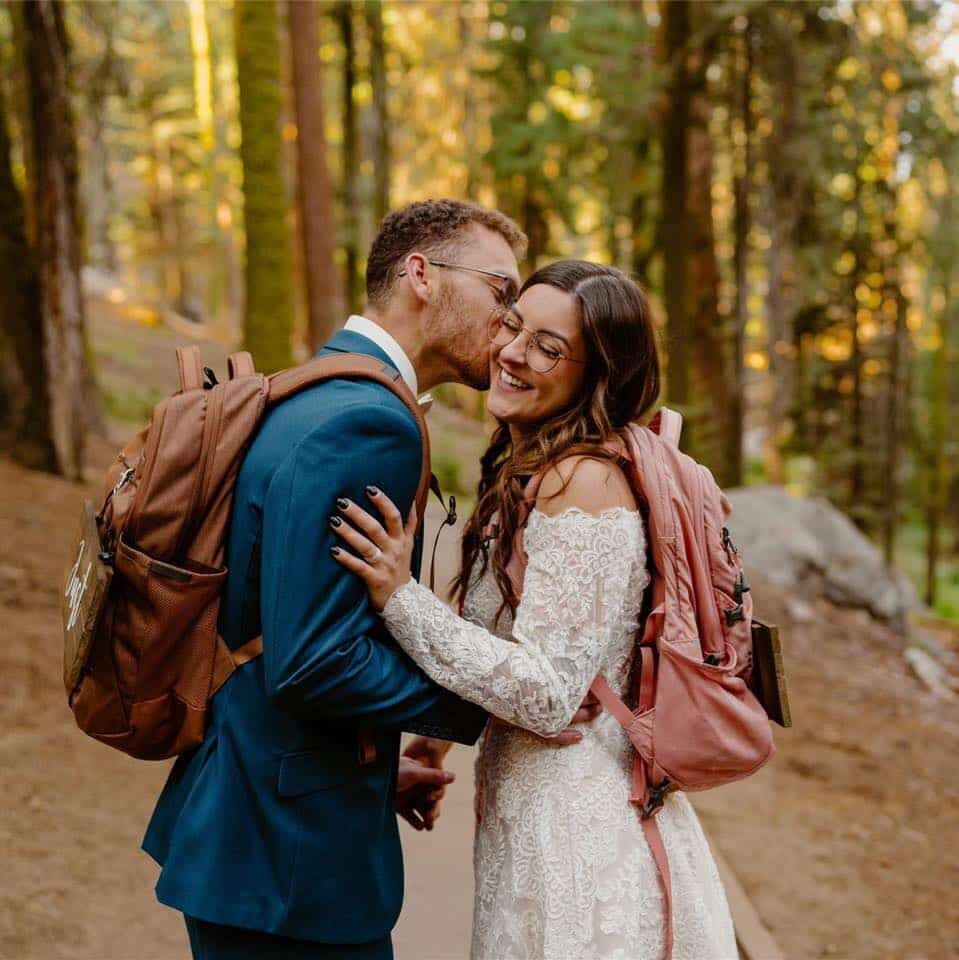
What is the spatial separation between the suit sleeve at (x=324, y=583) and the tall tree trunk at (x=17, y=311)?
930cm

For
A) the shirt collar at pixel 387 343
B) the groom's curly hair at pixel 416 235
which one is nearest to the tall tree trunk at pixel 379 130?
the groom's curly hair at pixel 416 235

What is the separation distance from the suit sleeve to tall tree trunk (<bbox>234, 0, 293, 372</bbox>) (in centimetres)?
915

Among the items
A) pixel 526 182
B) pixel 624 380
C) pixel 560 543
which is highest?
pixel 624 380

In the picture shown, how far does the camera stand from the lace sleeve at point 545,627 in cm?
253

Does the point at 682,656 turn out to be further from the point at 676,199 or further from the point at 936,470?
the point at 936,470

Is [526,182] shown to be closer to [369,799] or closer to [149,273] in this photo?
[369,799]

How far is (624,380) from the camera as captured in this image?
2.82 metres

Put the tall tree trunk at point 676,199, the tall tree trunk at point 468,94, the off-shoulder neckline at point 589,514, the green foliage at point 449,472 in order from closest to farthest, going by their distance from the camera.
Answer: the off-shoulder neckline at point 589,514 → the tall tree trunk at point 676,199 → the green foliage at point 449,472 → the tall tree trunk at point 468,94

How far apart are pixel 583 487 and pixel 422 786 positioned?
113 centimetres

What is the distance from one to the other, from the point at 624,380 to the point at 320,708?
1149 millimetres

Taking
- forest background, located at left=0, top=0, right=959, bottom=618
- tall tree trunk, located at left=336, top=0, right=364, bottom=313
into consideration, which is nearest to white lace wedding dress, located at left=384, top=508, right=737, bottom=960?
forest background, located at left=0, top=0, right=959, bottom=618

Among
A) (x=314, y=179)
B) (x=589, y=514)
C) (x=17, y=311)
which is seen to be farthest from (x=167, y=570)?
(x=314, y=179)

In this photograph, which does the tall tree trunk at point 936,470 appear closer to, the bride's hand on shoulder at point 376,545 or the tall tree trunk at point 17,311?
the tall tree trunk at point 17,311

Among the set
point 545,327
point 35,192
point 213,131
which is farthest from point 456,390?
point 545,327
